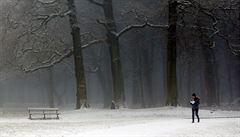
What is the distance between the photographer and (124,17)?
4434cm

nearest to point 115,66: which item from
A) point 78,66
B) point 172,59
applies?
point 78,66

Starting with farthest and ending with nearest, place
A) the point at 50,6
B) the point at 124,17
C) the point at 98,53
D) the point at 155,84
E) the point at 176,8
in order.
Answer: the point at 155,84
the point at 98,53
the point at 124,17
the point at 50,6
the point at 176,8

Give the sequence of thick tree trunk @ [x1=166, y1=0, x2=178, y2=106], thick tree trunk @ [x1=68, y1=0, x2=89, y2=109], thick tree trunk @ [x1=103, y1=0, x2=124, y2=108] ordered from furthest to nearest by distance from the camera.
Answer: thick tree trunk @ [x1=103, y1=0, x2=124, y2=108]
thick tree trunk @ [x1=68, y1=0, x2=89, y2=109]
thick tree trunk @ [x1=166, y1=0, x2=178, y2=106]

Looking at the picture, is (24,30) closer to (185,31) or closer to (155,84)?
(185,31)

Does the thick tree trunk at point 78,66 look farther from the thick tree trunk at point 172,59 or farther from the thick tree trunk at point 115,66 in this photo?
the thick tree trunk at point 172,59

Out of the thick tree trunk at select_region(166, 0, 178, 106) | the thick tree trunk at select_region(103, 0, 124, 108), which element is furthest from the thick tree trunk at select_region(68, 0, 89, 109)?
the thick tree trunk at select_region(166, 0, 178, 106)

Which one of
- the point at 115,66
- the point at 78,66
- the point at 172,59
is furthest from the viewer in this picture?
the point at 115,66

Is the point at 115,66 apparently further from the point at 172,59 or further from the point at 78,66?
the point at 172,59

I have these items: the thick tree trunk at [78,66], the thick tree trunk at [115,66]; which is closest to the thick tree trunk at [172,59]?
the thick tree trunk at [115,66]

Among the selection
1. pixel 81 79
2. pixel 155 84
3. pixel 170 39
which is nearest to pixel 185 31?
pixel 170 39

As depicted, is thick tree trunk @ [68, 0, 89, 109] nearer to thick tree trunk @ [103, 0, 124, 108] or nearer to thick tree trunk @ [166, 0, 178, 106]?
thick tree trunk @ [103, 0, 124, 108]

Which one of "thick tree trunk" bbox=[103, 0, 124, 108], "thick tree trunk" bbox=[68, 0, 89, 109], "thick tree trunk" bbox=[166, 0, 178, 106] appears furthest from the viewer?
"thick tree trunk" bbox=[103, 0, 124, 108]

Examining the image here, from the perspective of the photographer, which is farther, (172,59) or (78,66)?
(78,66)

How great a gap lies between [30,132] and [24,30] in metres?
15.2
